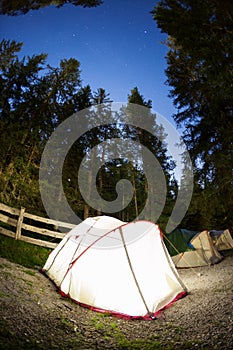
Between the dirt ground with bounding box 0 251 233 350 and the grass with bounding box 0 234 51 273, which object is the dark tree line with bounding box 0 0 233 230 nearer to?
the grass with bounding box 0 234 51 273

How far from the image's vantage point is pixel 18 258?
342 inches

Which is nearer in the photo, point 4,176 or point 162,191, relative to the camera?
point 4,176

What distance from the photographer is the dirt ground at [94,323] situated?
13.5ft

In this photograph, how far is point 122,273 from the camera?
632 cm

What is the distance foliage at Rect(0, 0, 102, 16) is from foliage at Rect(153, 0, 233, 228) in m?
2.91

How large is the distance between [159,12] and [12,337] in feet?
32.8

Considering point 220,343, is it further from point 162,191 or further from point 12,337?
point 162,191

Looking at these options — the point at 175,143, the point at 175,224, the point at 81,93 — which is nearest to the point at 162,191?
the point at 175,224

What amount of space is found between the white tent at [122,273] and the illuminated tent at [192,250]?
4741mm

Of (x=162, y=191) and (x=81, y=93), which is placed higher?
(x=81, y=93)

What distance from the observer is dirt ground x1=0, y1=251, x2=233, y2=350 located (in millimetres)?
4125

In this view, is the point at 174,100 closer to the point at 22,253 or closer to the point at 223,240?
the point at 223,240

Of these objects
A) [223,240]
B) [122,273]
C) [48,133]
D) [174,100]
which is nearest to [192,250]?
[223,240]

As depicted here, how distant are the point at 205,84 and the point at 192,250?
839 cm
